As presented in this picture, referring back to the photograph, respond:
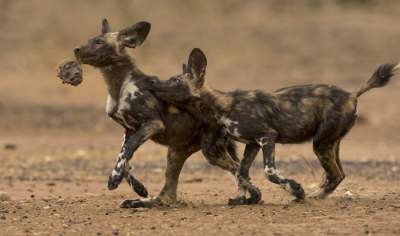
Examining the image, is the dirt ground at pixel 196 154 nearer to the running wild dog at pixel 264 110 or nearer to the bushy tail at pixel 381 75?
the running wild dog at pixel 264 110

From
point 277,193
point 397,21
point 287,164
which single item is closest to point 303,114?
point 277,193

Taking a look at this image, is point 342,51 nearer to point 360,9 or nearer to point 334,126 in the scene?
point 360,9

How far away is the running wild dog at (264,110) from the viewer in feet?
34.9

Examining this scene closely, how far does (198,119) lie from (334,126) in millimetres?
1383

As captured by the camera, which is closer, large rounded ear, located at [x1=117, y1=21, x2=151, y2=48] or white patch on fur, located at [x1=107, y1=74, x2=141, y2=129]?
white patch on fur, located at [x1=107, y1=74, x2=141, y2=129]

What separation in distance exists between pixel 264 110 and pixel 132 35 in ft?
5.27

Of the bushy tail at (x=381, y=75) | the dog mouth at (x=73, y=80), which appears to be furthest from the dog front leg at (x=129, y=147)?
the bushy tail at (x=381, y=75)

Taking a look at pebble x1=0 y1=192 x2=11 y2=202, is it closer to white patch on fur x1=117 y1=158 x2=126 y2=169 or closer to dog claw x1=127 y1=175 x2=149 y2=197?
dog claw x1=127 y1=175 x2=149 y2=197

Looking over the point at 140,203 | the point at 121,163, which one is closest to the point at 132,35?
the point at 121,163

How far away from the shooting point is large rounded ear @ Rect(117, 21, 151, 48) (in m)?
11.0

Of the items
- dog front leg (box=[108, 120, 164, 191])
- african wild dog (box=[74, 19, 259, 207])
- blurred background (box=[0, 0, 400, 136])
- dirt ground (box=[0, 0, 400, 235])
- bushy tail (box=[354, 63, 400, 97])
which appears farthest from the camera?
blurred background (box=[0, 0, 400, 136])

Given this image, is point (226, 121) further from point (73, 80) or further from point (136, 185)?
point (73, 80)

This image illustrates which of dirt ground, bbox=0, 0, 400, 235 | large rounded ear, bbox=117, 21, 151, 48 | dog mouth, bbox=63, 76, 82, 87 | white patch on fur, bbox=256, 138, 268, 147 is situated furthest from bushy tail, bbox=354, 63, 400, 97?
dog mouth, bbox=63, 76, 82, 87

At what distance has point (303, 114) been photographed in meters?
10.7
